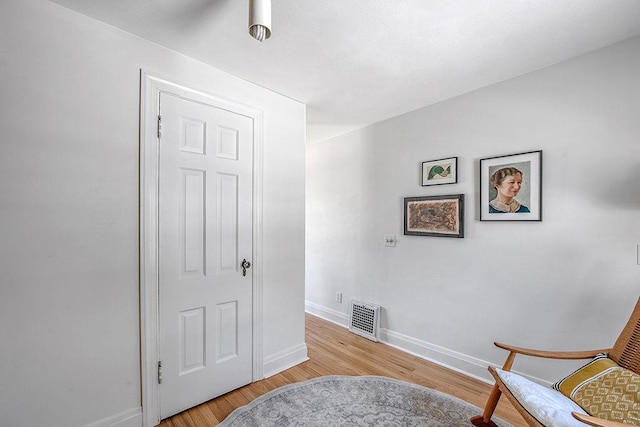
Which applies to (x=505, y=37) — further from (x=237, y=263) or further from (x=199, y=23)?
(x=237, y=263)

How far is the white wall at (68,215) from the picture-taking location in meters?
1.36

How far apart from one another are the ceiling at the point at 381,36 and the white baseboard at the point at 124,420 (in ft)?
7.40

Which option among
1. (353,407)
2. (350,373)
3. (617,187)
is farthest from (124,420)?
(617,187)

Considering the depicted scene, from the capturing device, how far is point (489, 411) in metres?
1.64

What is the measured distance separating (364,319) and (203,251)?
2006mm

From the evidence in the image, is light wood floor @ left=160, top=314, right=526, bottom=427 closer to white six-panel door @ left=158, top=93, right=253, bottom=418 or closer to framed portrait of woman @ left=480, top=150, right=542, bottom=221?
white six-panel door @ left=158, top=93, right=253, bottom=418

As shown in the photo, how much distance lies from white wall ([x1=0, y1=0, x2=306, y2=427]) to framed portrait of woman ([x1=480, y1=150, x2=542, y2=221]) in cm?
247

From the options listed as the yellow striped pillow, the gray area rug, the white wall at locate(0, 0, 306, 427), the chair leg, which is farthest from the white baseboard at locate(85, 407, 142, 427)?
the yellow striped pillow

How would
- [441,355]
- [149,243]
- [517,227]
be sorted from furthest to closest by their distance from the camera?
1. [441,355]
2. [517,227]
3. [149,243]

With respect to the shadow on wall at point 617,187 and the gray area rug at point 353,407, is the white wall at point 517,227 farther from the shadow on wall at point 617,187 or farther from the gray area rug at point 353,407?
the gray area rug at point 353,407

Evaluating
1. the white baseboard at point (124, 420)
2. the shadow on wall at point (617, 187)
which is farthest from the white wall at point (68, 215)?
the shadow on wall at point (617, 187)

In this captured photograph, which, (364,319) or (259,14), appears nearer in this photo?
(259,14)

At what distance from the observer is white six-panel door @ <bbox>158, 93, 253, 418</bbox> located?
1.82 meters

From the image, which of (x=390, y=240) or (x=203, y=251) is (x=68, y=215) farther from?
(x=390, y=240)
